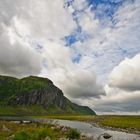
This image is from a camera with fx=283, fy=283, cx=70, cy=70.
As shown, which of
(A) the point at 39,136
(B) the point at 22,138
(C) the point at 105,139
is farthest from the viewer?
(C) the point at 105,139

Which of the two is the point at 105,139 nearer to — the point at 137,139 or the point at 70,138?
the point at 137,139

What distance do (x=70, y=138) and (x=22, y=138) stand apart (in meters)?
17.2

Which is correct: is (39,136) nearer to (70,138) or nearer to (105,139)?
(70,138)

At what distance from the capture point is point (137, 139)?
2697 inches

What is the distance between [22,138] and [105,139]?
104ft

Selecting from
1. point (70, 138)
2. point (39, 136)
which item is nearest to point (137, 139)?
point (70, 138)

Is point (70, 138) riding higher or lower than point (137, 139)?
lower

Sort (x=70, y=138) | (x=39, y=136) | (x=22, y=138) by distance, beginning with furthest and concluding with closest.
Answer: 1. (x=70, y=138)
2. (x=39, y=136)
3. (x=22, y=138)

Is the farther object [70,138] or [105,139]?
[105,139]

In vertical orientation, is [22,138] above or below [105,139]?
below

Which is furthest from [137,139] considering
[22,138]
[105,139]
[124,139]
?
[22,138]

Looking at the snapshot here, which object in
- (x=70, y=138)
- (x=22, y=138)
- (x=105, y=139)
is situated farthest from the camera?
(x=105, y=139)

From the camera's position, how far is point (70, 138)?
173ft

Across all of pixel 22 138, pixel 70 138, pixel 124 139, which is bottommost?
pixel 22 138
